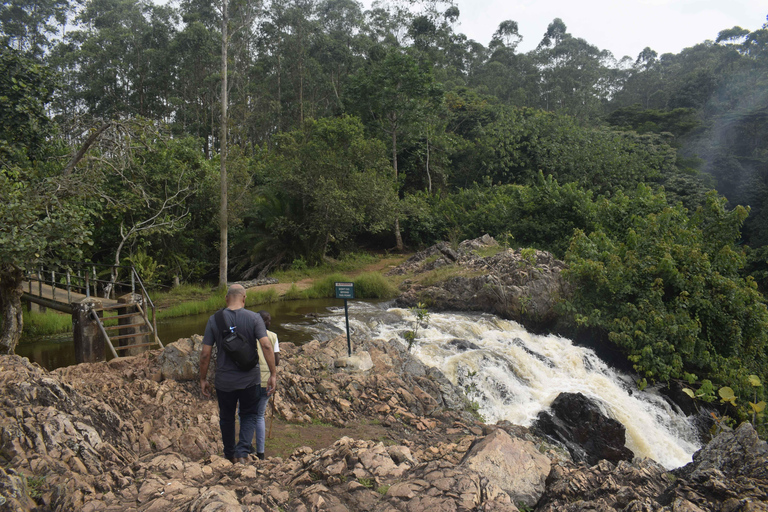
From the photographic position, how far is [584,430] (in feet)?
25.2

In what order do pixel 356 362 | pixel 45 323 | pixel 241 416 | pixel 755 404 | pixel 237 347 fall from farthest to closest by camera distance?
pixel 45 323, pixel 356 362, pixel 755 404, pixel 241 416, pixel 237 347

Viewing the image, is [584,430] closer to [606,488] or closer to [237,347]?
[606,488]

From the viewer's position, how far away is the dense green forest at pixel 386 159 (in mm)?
10648

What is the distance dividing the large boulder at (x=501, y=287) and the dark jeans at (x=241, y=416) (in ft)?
32.8

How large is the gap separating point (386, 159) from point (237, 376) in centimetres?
2024

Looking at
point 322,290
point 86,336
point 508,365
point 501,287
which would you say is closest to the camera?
point 86,336

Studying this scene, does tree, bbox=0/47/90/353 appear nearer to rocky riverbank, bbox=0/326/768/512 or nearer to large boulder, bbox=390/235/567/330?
rocky riverbank, bbox=0/326/768/512

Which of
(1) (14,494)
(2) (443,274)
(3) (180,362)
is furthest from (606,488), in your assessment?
(2) (443,274)

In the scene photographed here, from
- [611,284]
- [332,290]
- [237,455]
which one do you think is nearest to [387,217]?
[332,290]

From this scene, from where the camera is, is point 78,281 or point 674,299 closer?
point 674,299

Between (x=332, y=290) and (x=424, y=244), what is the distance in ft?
30.8

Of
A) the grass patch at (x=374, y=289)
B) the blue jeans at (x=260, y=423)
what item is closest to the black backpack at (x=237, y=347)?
the blue jeans at (x=260, y=423)

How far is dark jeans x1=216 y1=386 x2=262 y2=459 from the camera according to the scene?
4.48 meters

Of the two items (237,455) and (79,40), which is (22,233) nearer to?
(237,455)
